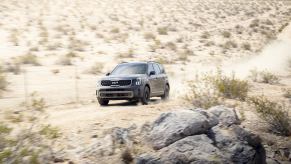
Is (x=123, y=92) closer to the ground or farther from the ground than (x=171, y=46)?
closer to the ground

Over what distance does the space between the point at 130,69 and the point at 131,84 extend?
1.28 metres

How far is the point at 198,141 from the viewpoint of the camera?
13078 millimetres

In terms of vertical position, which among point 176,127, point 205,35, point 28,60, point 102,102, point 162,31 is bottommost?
point 102,102

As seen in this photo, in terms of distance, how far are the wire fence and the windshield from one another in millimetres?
3336

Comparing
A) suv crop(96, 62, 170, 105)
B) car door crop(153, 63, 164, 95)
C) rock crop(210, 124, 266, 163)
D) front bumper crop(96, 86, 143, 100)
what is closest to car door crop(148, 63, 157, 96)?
suv crop(96, 62, 170, 105)

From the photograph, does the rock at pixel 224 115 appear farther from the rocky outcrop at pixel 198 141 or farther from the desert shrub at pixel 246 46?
the desert shrub at pixel 246 46

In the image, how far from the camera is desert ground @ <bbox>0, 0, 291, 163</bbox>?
17.1 m

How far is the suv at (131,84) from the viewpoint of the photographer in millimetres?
20328

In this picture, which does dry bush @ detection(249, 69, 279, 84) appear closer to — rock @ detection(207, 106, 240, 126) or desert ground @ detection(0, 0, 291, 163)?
desert ground @ detection(0, 0, 291, 163)

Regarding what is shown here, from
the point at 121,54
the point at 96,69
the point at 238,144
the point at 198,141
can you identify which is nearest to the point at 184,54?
the point at 121,54

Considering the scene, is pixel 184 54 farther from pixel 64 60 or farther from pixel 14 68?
pixel 14 68

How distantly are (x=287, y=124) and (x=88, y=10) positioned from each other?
48776 mm

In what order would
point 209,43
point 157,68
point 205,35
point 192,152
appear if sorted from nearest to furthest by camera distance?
point 192,152 → point 157,68 → point 209,43 → point 205,35

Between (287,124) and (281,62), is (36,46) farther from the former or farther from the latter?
(287,124)
